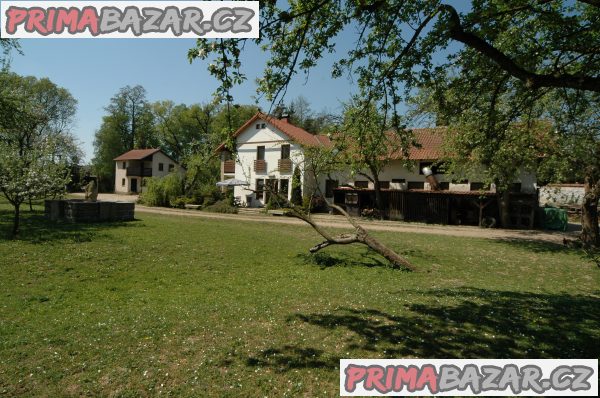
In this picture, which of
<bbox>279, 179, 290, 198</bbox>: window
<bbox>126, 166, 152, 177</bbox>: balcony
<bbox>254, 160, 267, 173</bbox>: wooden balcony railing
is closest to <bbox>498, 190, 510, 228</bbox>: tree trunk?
<bbox>279, 179, 290, 198</bbox>: window

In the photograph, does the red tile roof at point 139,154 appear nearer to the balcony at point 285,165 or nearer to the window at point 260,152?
the window at point 260,152

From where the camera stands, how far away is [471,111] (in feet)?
29.3

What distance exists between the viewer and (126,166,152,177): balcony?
63.4m

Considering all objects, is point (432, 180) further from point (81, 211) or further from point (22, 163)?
point (22, 163)

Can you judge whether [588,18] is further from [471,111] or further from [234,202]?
[234,202]

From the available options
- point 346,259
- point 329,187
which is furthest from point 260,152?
point 346,259

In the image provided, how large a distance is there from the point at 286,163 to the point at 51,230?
24013mm

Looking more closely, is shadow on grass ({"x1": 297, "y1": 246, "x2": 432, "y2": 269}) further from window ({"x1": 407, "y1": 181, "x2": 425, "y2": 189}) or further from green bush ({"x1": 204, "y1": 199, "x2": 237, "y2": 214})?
green bush ({"x1": 204, "y1": 199, "x2": 237, "y2": 214})

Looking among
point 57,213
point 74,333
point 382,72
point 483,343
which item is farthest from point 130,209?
point 483,343

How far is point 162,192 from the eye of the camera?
35.9 metres

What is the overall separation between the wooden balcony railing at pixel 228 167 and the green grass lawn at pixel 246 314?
27605mm

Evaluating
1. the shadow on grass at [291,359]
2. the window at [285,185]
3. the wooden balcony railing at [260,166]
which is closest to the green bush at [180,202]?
the wooden balcony railing at [260,166]

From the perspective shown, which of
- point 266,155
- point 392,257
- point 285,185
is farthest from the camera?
point 266,155

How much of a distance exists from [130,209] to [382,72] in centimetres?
1764
